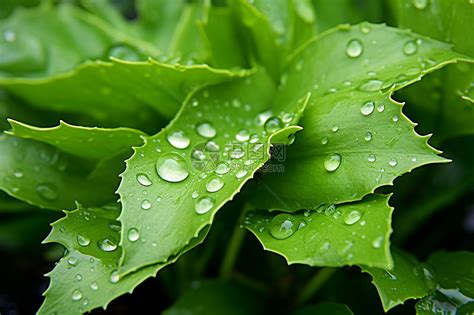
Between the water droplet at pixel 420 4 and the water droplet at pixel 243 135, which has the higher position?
the water droplet at pixel 420 4

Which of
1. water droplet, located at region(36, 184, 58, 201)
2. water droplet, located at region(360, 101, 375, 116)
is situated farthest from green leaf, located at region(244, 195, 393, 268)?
water droplet, located at region(36, 184, 58, 201)

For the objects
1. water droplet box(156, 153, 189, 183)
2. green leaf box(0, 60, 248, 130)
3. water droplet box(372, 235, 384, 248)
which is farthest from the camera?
green leaf box(0, 60, 248, 130)

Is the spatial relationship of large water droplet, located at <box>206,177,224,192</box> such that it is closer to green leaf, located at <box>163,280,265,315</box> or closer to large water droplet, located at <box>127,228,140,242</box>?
large water droplet, located at <box>127,228,140,242</box>

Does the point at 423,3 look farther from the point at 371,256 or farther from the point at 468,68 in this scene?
the point at 371,256

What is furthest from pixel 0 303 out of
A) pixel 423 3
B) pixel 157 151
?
pixel 423 3

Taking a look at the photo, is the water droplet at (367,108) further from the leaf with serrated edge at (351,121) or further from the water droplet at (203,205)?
the water droplet at (203,205)

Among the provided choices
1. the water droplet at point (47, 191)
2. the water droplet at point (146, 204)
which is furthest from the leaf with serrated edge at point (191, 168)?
the water droplet at point (47, 191)
